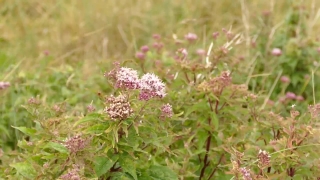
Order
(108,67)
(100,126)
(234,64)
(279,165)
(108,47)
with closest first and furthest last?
1. (100,126)
2. (279,165)
3. (234,64)
4. (108,67)
5. (108,47)

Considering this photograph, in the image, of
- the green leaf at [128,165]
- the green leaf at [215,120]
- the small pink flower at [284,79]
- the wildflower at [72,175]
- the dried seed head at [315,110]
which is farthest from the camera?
the small pink flower at [284,79]

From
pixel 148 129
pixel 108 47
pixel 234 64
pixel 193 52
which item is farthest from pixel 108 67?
pixel 108 47

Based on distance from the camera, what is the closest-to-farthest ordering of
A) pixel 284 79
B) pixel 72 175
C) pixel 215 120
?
pixel 72 175, pixel 215 120, pixel 284 79

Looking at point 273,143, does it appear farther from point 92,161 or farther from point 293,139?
point 92,161

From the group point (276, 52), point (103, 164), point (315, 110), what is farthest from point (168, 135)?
point (276, 52)

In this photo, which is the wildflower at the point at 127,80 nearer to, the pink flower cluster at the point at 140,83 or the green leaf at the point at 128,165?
the pink flower cluster at the point at 140,83

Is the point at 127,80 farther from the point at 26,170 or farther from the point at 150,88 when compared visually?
the point at 26,170

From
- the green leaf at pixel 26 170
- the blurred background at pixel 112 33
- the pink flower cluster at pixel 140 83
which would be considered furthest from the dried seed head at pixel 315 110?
the blurred background at pixel 112 33
